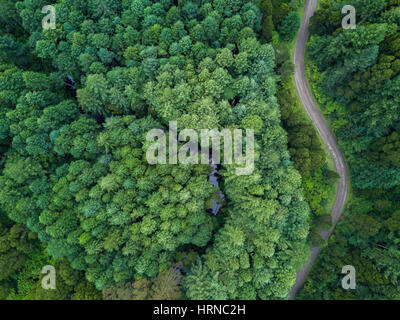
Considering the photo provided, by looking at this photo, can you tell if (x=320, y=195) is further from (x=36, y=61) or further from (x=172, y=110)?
(x=36, y=61)

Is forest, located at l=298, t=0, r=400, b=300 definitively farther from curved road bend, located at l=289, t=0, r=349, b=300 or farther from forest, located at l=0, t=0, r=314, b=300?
forest, located at l=0, t=0, r=314, b=300

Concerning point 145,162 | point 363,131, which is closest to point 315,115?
point 363,131

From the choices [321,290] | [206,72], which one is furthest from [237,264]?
[206,72]

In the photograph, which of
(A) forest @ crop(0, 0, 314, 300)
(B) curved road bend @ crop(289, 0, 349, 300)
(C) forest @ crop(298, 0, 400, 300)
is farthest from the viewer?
(B) curved road bend @ crop(289, 0, 349, 300)

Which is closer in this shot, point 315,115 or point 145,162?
point 145,162

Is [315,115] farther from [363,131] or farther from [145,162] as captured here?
[145,162]

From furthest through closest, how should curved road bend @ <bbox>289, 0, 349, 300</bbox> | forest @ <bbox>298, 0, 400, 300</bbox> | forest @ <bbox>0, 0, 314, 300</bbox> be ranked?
curved road bend @ <bbox>289, 0, 349, 300</bbox>, forest @ <bbox>298, 0, 400, 300</bbox>, forest @ <bbox>0, 0, 314, 300</bbox>

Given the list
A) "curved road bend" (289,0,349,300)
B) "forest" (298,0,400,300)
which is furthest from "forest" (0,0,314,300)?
"forest" (298,0,400,300)

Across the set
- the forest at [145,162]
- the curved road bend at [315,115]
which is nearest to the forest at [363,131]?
the curved road bend at [315,115]
